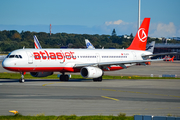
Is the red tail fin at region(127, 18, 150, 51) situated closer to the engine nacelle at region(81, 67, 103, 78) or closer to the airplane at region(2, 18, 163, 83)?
the airplane at region(2, 18, 163, 83)

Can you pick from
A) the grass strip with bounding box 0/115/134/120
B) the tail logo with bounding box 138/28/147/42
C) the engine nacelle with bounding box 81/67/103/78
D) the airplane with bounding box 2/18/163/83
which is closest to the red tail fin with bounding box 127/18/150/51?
the tail logo with bounding box 138/28/147/42

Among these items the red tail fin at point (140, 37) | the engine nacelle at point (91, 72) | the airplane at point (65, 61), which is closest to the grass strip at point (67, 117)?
the airplane at point (65, 61)

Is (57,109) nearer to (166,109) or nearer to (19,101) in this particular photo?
(19,101)

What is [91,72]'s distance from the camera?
4094 cm

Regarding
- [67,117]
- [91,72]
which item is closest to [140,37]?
[91,72]

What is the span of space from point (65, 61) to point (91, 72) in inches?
167

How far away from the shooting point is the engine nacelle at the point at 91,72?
40.8 m

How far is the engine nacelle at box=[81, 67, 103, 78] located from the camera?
40.8m

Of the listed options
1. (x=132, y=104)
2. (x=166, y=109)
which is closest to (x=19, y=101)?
(x=132, y=104)

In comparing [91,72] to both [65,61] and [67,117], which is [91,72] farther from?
[67,117]

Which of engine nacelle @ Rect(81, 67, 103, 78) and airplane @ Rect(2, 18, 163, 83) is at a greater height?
airplane @ Rect(2, 18, 163, 83)

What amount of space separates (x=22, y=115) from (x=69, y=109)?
342 centimetres

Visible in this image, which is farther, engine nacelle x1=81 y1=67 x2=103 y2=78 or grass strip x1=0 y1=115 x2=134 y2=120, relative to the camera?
engine nacelle x1=81 y1=67 x2=103 y2=78

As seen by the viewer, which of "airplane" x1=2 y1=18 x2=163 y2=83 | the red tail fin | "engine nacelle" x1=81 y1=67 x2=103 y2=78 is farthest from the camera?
the red tail fin
